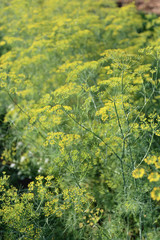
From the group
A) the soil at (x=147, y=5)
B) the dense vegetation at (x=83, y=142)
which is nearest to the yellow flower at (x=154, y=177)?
the dense vegetation at (x=83, y=142)

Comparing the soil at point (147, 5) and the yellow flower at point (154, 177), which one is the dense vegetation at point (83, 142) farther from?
the soil at point (147, 5)

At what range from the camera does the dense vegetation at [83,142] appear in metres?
2.65

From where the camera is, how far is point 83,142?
3.17 m

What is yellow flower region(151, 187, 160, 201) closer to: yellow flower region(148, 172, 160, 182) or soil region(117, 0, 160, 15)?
yellow flower region(148, 172, 160, 182)

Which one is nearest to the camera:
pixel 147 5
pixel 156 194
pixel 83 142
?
pixel 156 194

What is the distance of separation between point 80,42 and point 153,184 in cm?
345

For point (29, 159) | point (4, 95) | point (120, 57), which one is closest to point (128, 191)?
point (120, 57)

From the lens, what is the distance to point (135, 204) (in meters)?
2.81

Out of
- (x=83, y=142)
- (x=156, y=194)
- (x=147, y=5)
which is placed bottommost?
(x=83, y=142)

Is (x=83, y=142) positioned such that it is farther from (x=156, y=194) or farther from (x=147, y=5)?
(x=147, y=5)

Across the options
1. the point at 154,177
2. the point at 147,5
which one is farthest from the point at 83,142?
the point at 147,5

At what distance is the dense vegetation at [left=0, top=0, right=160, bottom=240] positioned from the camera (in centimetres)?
265

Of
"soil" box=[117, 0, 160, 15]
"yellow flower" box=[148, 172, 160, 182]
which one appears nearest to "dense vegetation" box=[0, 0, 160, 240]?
"yellow flower" box=[148, 172, 160, 182]

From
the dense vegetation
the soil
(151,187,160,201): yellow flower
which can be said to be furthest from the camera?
the soil
